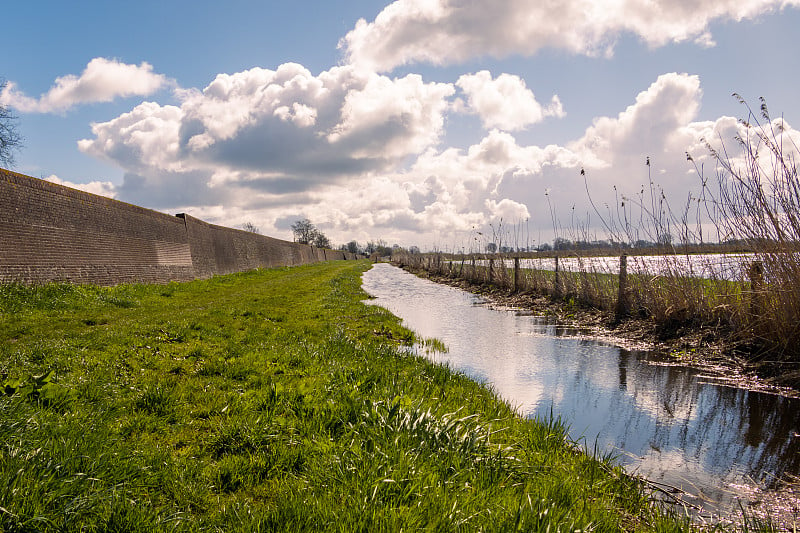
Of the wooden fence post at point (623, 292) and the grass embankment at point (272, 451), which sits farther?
the wooden fence post at point (623, 292)

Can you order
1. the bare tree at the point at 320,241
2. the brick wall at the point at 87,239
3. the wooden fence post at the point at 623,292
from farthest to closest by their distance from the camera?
the bare tree at the point at 320,241, the brick wall at the point at 87,239, the wooden fence post at the point at 623,292

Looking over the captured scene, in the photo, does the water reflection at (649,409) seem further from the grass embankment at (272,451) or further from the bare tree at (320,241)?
the bare tree at (320,241)

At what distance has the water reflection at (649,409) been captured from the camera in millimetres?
3658

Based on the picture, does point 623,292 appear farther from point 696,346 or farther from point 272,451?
point 272,451

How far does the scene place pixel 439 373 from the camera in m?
6.05

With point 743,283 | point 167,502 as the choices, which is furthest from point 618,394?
point 167,502

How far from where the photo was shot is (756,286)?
22.2 ft

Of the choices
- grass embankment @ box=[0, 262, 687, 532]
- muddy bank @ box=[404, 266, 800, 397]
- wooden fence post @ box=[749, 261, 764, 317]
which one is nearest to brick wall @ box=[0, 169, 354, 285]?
grass embankment @ box=[0, 262, 687, 532]

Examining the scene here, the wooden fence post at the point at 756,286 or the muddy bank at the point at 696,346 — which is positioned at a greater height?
the wooden fence post at the point at 756,286

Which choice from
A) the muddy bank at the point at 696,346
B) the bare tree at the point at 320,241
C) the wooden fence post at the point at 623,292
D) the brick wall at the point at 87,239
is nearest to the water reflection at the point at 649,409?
the muddy bank at the point at 696,346

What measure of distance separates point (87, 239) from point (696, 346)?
18994mm

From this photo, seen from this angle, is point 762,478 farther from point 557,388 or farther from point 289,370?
point 289,370

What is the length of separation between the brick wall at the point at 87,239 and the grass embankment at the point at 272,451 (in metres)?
8.22

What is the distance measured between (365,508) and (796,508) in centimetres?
311
